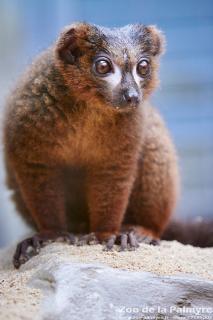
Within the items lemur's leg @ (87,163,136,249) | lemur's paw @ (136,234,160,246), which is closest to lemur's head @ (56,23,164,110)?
lemur's leg @ (87,163,136,249)

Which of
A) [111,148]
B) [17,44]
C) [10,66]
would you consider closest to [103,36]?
[111,148]

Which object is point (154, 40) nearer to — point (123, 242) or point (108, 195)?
point (108, 195)

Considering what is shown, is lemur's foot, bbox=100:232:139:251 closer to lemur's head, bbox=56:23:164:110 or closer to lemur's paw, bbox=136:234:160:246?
lemur's paw, bbox=136:234:160:246

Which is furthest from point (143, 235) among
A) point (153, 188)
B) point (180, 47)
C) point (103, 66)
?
point (180, 47)

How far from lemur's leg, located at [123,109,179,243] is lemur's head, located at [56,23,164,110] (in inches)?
37.9

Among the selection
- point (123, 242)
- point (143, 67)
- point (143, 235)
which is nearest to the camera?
point (143, 67)

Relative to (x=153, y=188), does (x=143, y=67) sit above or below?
above

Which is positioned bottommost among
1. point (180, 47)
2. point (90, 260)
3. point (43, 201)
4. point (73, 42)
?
point (90, 260)

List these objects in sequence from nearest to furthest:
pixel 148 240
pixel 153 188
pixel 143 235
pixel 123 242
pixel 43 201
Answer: pixel 123 242 < pixel 43 201 < pixel 148 240 < pixel 143 235 < pixel 153 188

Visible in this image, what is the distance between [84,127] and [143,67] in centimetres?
70

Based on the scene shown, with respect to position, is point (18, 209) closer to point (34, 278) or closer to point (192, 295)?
point (34, 278)

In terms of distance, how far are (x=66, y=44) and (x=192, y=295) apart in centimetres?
216

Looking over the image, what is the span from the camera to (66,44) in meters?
5.44

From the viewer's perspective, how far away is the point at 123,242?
5.44 m
